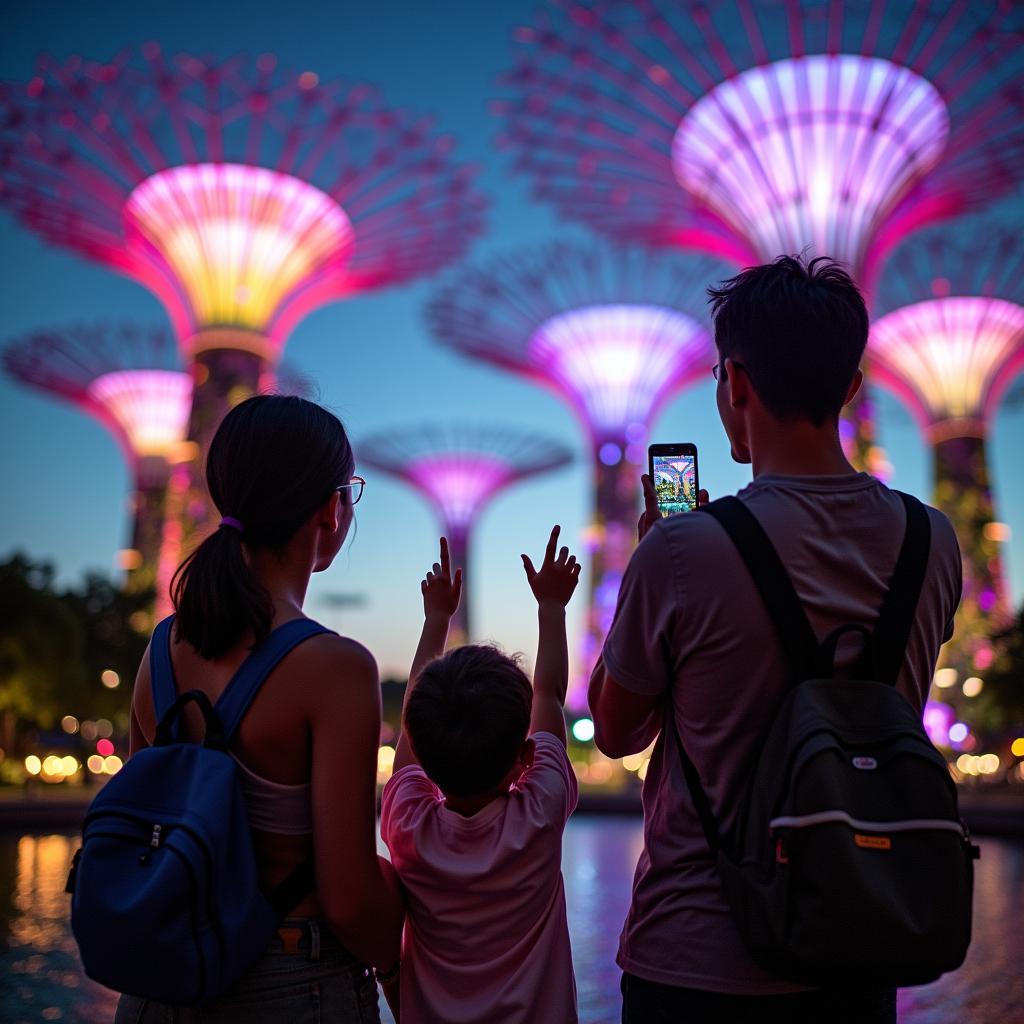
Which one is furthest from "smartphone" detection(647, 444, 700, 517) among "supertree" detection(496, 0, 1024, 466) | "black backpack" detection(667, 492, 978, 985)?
"supertree" detection(496, 0, 1024, 466)

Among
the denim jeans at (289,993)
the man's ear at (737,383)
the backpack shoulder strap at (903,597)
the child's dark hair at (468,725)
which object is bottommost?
the denim jeans at (289,993)

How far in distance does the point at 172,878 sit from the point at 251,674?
37cm

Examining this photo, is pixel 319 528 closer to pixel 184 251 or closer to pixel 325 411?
pixel 325 411

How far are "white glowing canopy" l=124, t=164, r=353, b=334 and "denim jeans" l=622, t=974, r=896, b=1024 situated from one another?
26.4 meters

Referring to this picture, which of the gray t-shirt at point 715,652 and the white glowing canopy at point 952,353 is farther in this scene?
the white glowing canopy at point 952,353

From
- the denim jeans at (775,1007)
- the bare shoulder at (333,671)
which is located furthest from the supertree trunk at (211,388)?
the denim jeans at (775,1007)

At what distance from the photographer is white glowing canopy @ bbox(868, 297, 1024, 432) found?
37.4 m

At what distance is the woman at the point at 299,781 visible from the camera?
1952 millimetres

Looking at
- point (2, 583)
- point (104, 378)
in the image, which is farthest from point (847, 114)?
point (104, 378)

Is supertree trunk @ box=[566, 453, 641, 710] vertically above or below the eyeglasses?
above

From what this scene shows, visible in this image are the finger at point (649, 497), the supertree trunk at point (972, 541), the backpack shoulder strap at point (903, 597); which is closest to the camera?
the backpack shoulder strap at point (903, 597)

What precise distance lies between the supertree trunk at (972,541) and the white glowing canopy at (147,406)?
92.4 ft

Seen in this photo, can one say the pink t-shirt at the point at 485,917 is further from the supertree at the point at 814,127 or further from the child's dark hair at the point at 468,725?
the supertree at the point at 814,127

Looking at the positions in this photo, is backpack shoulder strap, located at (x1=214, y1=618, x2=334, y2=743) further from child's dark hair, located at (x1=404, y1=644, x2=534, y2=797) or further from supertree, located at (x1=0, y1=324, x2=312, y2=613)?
supertree, located at (x1=0, y1=324, x2=312, y2=613)
